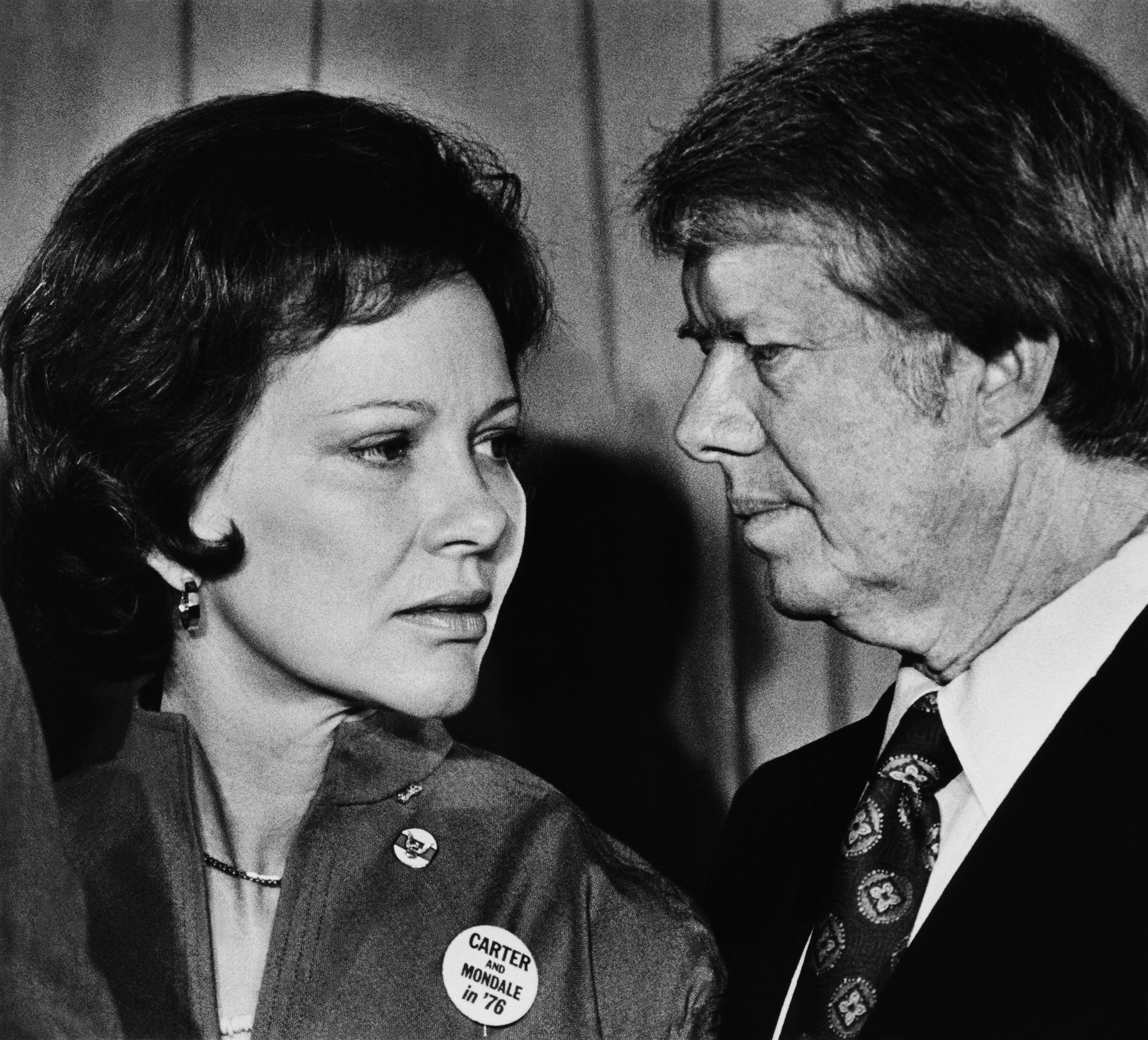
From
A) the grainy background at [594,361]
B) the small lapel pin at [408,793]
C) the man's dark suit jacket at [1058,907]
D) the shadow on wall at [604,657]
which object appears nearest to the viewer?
the man's dark suit jacket at [1058,907]

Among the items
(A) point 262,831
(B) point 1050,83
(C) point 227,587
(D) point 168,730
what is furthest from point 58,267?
(B) point 1050,83

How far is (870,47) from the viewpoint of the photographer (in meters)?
1.46

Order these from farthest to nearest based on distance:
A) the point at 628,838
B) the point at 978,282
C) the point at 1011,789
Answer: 1. the point at 628,838
2. the point at 978,282
3. the point at 1011,789

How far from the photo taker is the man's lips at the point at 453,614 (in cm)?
139

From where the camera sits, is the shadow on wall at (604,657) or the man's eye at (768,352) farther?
the shadow on wall at (604,657)

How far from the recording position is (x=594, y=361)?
2297 mm

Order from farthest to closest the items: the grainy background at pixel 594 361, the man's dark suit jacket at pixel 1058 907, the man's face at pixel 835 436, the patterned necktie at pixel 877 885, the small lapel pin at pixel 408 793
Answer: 1. the grainy background at pixel 594 361
2. the small lapel pin at pixel 408 793
3. the man's face at pixel 835 436
4. the patterned necktie at pixel 877 885
5. the man's dark suit jacket at pixel 1058 907

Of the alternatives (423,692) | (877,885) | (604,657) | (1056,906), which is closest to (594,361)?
(604,657)

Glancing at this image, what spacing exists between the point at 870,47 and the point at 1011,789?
2.31 feet

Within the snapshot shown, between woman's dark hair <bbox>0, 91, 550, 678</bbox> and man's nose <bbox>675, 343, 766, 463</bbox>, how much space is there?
0.21 m

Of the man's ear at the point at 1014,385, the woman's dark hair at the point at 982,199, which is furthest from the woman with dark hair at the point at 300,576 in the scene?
the man's ear at the point at 1014,385

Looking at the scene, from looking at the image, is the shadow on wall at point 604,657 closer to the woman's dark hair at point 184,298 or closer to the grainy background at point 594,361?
the grainy background at point 594,361

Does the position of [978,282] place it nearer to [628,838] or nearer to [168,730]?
[168,730]

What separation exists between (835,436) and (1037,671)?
0.28m
